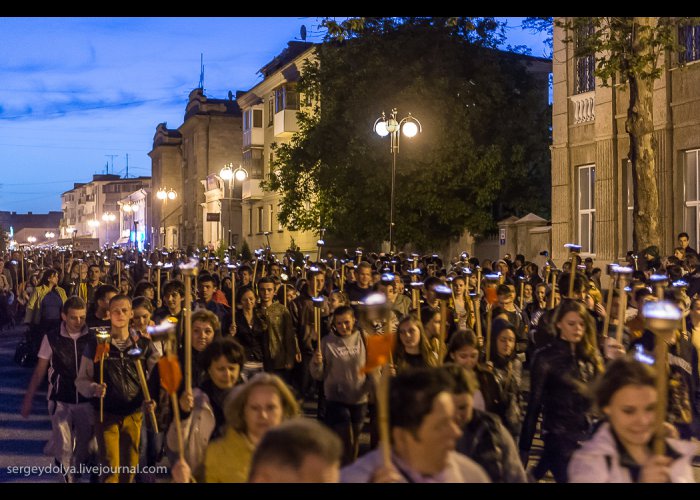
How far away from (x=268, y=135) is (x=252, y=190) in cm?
347

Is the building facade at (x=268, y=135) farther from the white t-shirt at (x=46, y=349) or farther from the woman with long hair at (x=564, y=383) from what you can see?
the woman with long hair at (x=564, y=383)

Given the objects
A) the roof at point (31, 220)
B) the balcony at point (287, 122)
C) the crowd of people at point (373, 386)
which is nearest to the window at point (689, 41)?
the crowd of people at point (373, 386)

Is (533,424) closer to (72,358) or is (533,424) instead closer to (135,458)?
(135,458)

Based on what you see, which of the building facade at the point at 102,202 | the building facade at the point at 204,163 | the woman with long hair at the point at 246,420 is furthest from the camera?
the building facade at the point at 102,202

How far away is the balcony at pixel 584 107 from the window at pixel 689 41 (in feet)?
12.7

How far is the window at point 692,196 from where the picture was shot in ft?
71.6

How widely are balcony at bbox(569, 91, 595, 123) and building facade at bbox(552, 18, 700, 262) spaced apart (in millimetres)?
24

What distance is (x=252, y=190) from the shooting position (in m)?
59.1

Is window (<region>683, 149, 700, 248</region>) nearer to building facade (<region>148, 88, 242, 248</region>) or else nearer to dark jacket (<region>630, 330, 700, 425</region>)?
dark jacket (<region>630, 330, 700, 425</region>)

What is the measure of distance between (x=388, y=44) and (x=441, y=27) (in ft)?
5.54

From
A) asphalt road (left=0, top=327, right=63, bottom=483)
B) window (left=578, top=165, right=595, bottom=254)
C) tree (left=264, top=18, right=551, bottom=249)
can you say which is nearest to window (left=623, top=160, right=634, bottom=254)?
window (left=578, top=165, right=595, bottom=254)

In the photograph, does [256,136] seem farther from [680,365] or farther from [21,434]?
[680,365]

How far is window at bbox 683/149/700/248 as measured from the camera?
71.6 feet

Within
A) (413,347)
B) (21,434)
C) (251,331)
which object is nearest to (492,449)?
(413,347)
